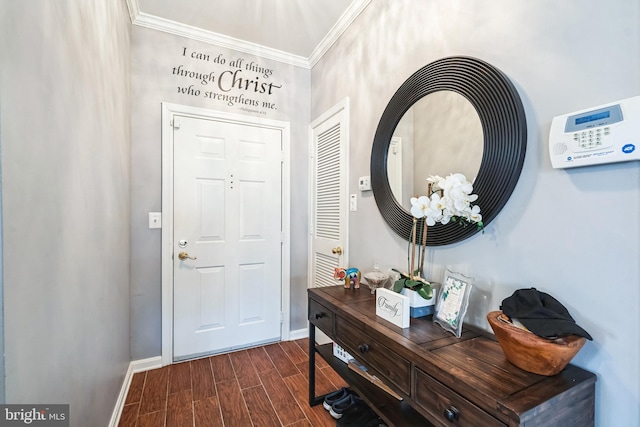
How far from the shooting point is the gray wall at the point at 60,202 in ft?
2.17

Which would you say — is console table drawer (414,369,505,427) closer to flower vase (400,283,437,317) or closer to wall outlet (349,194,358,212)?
flower vase (400,283,437,317)

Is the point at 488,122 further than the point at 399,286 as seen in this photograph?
No

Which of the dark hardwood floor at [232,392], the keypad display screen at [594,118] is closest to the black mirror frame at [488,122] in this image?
the keypad display screen at [594,118]

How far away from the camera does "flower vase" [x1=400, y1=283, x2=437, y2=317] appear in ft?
4.12

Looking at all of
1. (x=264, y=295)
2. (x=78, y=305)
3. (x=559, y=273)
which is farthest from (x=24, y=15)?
(x=264, y=295)

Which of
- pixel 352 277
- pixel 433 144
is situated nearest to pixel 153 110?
pixel 352 277

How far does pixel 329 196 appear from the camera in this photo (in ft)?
7.98

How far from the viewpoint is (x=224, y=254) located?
2.45 meters

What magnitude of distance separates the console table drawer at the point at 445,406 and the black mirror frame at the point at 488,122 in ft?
2.06

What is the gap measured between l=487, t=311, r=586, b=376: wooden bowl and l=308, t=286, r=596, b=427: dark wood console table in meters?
0.03

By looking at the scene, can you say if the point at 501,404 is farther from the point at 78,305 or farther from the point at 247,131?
the point at 247,131

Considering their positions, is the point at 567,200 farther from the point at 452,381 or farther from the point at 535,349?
the point at 452,381

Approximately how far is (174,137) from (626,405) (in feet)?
9.34

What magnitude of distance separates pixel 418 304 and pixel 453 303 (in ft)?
0.58
